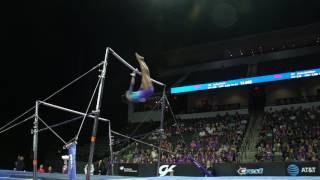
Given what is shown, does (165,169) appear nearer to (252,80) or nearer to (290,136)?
(290,136)

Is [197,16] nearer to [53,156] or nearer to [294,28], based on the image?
[294,28]

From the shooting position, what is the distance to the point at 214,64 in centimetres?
3008

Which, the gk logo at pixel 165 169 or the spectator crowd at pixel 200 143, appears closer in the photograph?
the gk logo at pixel 165 169

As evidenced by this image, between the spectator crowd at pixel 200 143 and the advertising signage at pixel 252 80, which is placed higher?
the advertising signage at pixel 252 80

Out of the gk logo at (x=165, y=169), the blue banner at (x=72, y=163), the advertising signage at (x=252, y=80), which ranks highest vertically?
the advertising signage at (x=252, y=80)

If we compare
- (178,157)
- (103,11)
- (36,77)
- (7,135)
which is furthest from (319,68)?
(7,135)

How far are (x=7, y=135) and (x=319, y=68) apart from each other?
67.6 ft

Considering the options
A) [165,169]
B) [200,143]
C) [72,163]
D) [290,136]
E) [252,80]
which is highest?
[252,80]

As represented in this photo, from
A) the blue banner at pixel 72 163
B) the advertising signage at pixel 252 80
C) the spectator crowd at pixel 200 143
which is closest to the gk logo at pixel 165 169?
the spectator crowd at pixel 200 143

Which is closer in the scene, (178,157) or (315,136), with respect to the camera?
(315,136)

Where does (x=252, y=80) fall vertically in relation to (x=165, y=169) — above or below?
above

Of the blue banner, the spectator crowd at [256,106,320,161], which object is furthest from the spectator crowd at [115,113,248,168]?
the blue banner

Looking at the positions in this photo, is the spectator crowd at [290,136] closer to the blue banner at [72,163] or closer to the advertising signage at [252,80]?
the advertising signage at [252,80]

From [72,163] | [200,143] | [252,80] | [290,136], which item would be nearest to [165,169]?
[200,143]
